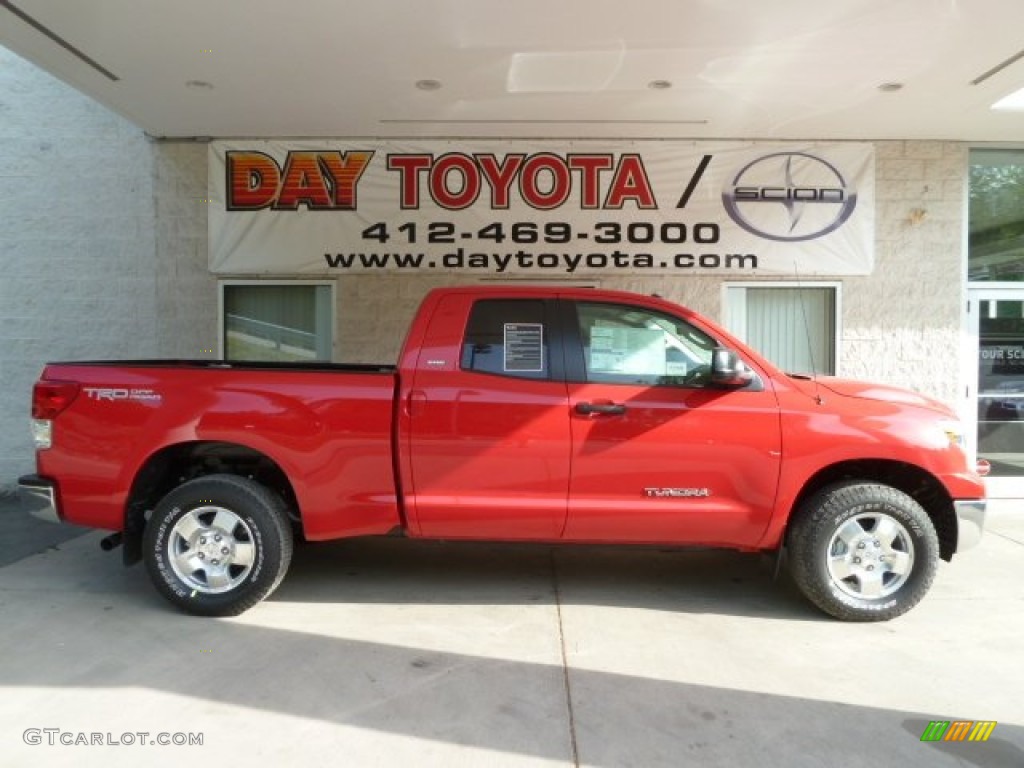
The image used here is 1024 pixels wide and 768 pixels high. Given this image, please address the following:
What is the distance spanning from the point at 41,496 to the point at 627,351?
3638 mm

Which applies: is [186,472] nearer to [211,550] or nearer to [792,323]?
[211,550]

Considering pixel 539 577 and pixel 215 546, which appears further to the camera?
pixel 539 577

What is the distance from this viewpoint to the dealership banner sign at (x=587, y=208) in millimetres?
8312

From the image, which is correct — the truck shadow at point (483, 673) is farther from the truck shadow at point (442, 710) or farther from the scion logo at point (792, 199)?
the scion logo at point (792, 199)

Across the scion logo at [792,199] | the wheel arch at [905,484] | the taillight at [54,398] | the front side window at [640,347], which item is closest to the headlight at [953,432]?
the wheel arch at [905,484]

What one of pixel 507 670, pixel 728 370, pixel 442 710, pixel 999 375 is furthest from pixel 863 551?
pixel 999 375

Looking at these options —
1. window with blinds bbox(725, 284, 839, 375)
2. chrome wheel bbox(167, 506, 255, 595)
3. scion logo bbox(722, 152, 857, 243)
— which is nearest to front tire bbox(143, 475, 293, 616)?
chrome wheel bbox(167, 506, 255, 595)

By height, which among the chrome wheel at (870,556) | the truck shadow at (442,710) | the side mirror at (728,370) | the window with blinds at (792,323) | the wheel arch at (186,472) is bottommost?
the truck shadow at (442,710)

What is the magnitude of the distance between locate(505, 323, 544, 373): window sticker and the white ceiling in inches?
91.3

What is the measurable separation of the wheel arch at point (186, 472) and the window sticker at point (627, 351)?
2.05 m

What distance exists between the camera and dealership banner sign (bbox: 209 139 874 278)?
831 centimetres

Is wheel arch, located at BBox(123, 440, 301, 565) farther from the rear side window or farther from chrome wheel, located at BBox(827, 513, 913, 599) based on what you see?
chrome wheel, located at BBox(827, 513, 913, 599)

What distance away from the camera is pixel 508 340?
473 centimetres

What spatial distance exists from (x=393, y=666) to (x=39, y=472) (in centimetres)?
257
